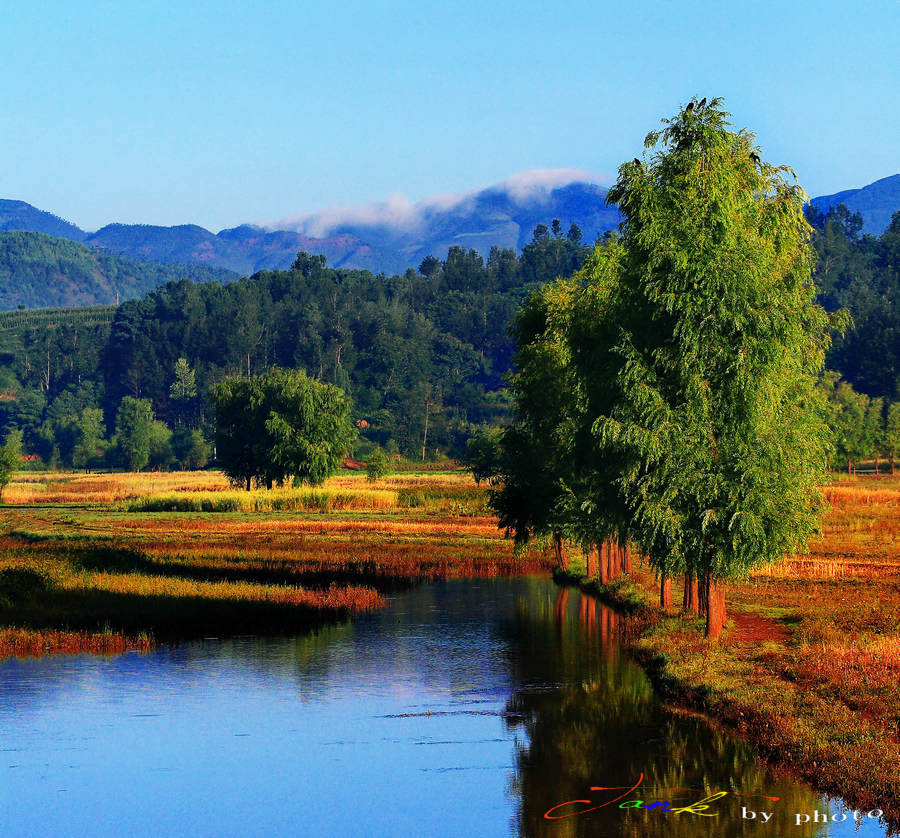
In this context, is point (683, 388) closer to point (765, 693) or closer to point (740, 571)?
point (740, 571)

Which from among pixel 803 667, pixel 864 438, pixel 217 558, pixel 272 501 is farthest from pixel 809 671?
pixel 864 438

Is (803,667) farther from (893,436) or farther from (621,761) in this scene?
(893,436)

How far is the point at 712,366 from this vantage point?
35281mm

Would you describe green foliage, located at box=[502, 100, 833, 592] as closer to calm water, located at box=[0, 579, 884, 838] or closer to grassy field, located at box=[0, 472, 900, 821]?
grassy field, located at box=[0, 472, 900, 821]

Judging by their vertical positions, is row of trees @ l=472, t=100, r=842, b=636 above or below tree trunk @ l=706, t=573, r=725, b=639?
above

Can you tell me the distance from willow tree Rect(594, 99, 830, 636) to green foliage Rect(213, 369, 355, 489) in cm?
8287

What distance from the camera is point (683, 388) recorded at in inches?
1403

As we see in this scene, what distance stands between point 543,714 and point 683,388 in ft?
→ 37.6

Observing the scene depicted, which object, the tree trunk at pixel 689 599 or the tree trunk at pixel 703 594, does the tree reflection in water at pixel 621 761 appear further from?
the tree trunk at pixel 689 599

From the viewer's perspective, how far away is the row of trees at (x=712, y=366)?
34.4 meters

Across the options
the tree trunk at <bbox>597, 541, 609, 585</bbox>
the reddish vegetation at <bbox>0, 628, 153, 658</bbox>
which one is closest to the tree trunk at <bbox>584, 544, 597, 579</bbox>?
the tree trunk at <bbox>597, 541, 609, 585</bbox>

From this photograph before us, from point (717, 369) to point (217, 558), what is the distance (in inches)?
1530

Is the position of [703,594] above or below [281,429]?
below

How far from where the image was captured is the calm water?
21609 millimetres
